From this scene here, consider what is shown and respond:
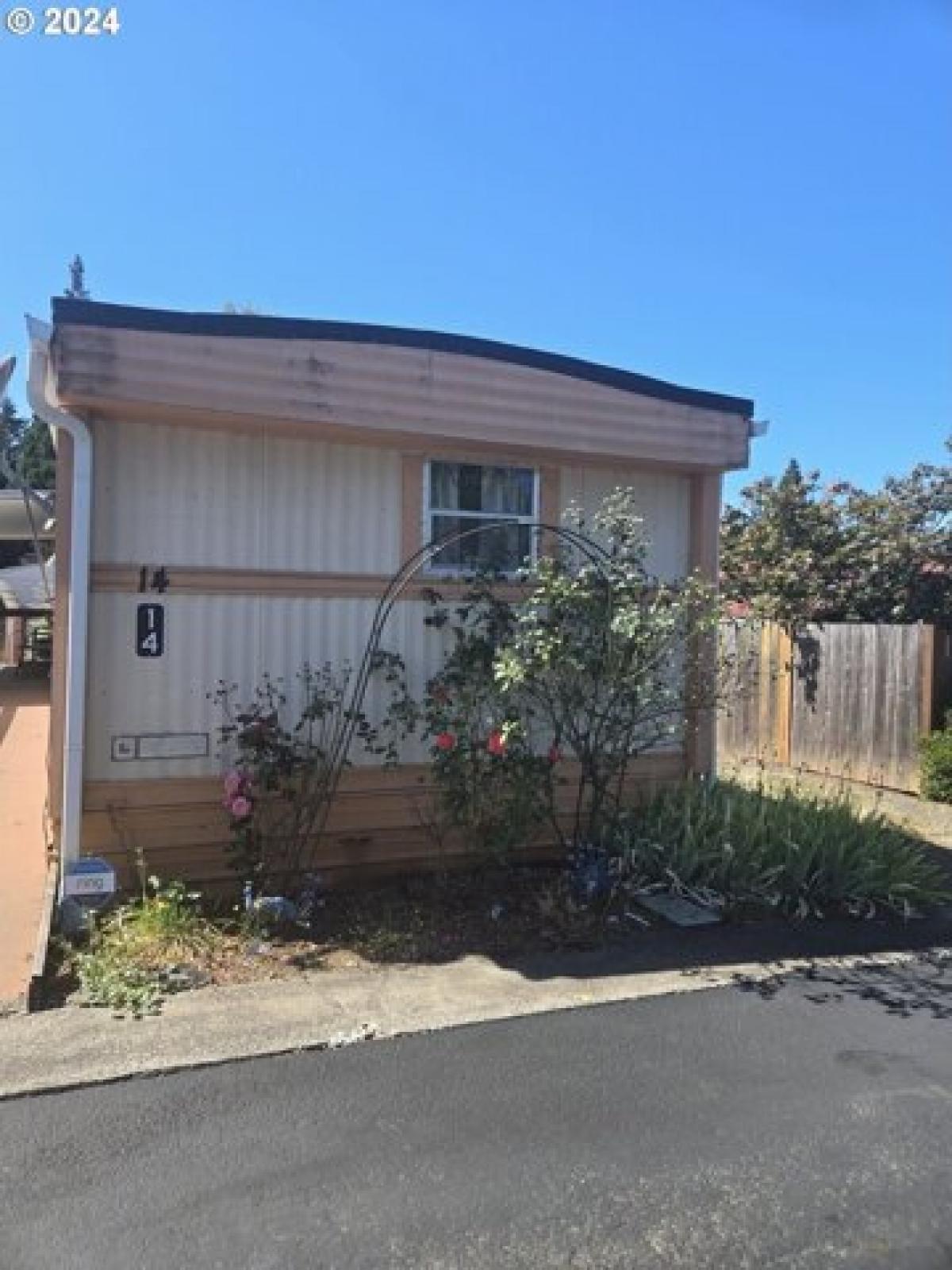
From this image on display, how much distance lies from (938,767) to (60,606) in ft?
25.1

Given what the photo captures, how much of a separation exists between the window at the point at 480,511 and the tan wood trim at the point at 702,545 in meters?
1.32

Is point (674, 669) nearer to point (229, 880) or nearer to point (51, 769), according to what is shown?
point (229, 880)

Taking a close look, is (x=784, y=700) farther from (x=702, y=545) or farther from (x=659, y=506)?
(x=659, y=506)

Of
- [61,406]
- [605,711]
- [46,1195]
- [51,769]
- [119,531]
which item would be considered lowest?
[46,1195]

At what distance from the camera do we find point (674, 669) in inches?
282

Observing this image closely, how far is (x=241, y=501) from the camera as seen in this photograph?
20.4ft

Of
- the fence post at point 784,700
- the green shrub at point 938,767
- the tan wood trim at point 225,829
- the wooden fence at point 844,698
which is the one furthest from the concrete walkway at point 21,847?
the fence post at point 784,700

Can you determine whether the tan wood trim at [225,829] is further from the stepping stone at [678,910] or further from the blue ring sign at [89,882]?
the stepping stone at [678,910]

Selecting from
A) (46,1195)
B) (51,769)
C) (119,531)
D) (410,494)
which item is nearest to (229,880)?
(51,769)

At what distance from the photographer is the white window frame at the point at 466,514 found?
22.1 feet

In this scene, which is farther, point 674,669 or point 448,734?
point 674,669

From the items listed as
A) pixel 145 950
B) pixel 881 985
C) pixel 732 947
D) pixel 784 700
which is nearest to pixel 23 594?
pixel 784 700

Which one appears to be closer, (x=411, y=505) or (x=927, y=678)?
(x=411, y=505)

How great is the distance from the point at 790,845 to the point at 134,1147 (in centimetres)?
442
